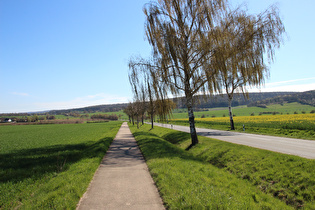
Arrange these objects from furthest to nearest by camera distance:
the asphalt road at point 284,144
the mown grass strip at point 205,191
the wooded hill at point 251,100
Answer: the wooded hill at point 251,100
the asphalt road at point 284,144
the mown grass strip at point 205,191

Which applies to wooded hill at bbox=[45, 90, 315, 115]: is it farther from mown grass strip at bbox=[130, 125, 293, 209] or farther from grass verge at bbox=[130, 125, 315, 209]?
mown grass strip at bbox=[130, 125, 293, 209]

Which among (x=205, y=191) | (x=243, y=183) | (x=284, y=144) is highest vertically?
(x=205, y=191)

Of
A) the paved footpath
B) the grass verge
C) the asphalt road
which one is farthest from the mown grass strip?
the asphalt road

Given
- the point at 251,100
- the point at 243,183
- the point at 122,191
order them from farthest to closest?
the point at 251,100 < the point at 243,183 < the point at 122,191

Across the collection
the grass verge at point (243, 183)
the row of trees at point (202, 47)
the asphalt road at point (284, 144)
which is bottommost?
the asphalt road at point (284, 144)

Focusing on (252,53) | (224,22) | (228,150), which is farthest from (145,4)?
(228,150)

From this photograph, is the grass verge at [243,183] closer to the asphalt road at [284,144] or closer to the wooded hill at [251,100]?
the asphalt road at [284,144]

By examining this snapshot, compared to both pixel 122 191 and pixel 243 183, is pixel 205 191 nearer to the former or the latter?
pixel 243 183

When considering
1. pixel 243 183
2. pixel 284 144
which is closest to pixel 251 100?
pixel 284 144

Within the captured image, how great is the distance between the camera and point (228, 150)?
1073cm

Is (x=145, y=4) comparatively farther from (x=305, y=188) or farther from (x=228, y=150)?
(x=305, y=188)

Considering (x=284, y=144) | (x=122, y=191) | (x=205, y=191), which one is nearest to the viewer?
(x=205, y=191)

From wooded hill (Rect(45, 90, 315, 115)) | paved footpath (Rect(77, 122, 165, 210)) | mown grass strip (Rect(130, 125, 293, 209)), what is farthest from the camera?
wooded hill (Rect(45, 90, 315, 115))

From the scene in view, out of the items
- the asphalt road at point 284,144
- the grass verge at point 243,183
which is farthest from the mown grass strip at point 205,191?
the asphalt road at point 284,144
